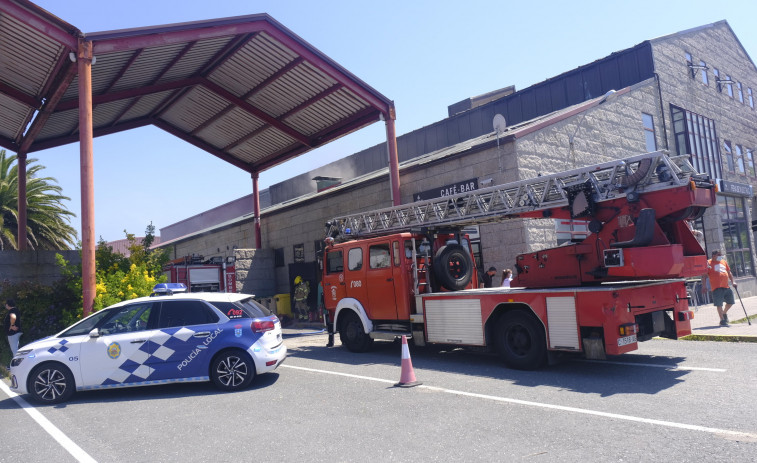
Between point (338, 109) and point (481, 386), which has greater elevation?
point (338, 109)

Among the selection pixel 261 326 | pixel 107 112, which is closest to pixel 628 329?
pixel 261 326

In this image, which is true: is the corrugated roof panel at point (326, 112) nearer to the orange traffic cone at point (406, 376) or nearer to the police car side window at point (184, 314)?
the police car side window at point (184, 314)

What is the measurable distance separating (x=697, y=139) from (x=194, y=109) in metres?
20.1

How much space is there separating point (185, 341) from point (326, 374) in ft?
8.07

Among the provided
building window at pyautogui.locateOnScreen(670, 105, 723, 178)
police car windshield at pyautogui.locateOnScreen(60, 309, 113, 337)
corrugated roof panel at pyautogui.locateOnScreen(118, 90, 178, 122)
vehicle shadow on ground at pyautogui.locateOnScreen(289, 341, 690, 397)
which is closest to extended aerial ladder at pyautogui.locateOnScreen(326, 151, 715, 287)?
vehicle shadow on ground at pyautogui.locateOnScreen(289, 341, 690, 397)

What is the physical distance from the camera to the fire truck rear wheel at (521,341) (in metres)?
8.88

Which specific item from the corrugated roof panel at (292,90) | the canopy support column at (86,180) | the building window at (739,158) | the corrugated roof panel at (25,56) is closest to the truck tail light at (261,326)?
the canopy support column at (86,180)

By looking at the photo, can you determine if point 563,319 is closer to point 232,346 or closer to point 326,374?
point 326,374

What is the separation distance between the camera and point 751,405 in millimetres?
6184

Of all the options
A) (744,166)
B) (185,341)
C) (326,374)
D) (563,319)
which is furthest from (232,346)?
(744,166)

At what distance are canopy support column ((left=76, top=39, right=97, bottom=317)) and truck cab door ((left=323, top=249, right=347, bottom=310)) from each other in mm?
5339

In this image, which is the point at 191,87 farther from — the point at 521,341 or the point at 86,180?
the point at 521,341

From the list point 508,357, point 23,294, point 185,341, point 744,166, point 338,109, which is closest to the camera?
point 185,341

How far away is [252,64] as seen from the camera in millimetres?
18000
